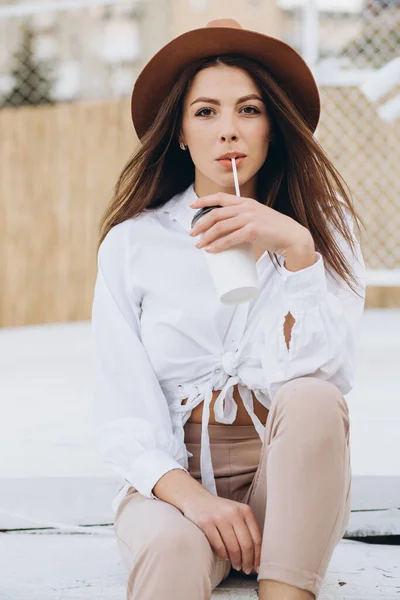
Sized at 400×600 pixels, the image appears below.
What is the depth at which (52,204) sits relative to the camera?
20.7 feet

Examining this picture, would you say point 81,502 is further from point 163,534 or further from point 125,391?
point 163,534

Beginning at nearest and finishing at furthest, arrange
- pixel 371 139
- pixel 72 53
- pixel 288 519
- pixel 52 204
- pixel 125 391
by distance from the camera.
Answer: pixel 288 519 < pixel 125 391 < pixel 371 139 < pixel 52 204 < pixel 72 53

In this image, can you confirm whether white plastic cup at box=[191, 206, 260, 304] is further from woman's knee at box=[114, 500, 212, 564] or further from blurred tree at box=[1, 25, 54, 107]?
blurred tree at box=[1, 25, 54, 107]

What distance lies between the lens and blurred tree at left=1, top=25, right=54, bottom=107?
27.4ft

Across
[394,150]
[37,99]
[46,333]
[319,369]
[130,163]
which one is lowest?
[46,333]

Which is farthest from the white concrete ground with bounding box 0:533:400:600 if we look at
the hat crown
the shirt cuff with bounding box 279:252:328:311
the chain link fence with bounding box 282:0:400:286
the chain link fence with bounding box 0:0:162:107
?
the chain link fence with bounding box 0:0:162:107

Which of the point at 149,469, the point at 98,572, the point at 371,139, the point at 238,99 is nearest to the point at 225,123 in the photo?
the point at 238,99

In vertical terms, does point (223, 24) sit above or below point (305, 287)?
above

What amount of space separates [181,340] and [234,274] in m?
0.32

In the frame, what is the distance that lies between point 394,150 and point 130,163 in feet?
14.1

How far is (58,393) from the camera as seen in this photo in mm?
3012

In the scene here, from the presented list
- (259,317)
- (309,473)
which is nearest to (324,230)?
(259,317)

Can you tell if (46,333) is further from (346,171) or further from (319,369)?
(319,369)

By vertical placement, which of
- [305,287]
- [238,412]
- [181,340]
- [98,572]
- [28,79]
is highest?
[28,79]
